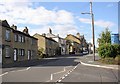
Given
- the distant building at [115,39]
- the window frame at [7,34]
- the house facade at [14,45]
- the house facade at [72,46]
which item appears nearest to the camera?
the house facade at [14,45]

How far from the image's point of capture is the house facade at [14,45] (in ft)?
130

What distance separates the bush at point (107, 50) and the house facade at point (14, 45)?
13.9 metres

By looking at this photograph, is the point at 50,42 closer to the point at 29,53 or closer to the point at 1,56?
the point at 29,53

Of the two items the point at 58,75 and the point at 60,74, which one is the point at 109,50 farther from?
the point at 58,75

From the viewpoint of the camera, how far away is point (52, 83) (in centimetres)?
1427

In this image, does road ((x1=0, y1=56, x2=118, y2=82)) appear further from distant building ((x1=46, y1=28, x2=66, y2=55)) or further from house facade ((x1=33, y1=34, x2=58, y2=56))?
distant building ((x1=46, y1=28, x2=66, y2=55))

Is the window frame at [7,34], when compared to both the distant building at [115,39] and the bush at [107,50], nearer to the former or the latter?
the bush at [107,50]

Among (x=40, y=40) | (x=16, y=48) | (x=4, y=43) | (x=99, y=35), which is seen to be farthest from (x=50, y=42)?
(x=4, y=43)

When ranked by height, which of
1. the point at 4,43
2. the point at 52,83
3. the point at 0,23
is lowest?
the point at 52,83

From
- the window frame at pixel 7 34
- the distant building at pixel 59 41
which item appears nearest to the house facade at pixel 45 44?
the distant building at pixel 59 41

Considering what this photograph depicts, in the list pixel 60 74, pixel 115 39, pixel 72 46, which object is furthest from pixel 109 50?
pixel 72 46

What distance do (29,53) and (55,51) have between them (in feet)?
120

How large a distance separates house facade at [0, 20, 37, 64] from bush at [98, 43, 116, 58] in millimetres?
13863

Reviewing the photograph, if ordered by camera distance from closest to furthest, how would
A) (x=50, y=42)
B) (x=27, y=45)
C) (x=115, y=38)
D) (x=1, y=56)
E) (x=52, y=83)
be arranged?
(x=52, y=83)
(x=1, y=56)
(x=115, y=38)
(x=27, y=45)
(x=50, y=42)
